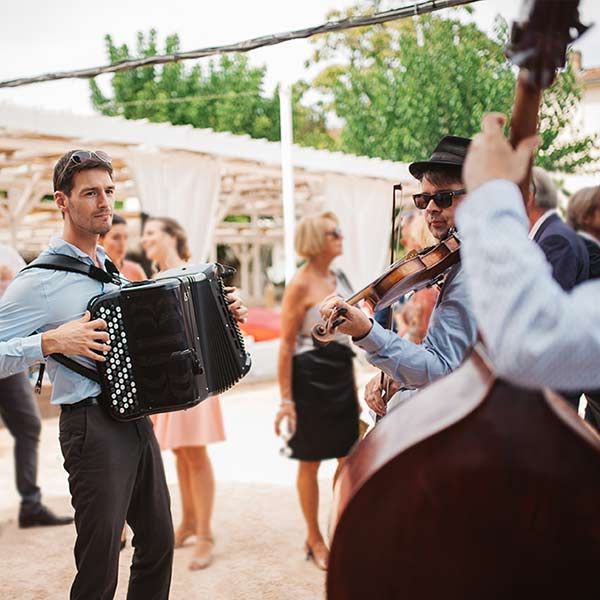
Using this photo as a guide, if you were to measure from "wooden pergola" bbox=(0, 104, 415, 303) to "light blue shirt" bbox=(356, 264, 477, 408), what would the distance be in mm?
6102

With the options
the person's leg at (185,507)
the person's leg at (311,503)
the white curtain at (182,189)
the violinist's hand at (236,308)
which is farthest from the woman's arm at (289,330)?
the white curtain at (182,189)

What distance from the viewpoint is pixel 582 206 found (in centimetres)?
393

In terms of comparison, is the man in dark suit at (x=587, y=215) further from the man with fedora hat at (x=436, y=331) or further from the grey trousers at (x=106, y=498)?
the grey trousers at (x=106, y=498)

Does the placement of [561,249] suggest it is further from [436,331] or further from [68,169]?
[68,169]

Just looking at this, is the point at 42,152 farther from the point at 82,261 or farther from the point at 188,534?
the point at 82,261

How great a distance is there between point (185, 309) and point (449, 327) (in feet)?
3.18

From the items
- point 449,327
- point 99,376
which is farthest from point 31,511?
point 449,327

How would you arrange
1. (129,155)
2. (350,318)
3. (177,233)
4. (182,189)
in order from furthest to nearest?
(182,189)
(129,155)
(177,233)
(350,318)

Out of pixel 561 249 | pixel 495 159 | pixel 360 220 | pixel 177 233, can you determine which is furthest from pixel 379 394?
pixel 360 220

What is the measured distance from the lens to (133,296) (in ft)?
8.45

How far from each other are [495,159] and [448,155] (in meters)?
1.22

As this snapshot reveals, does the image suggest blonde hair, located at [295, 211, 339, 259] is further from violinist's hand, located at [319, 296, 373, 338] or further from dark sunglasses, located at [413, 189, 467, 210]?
violinist's hand, located at [319, 296, 373, 338]

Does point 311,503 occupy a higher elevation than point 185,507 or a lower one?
higher

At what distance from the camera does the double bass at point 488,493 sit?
4.01ft
